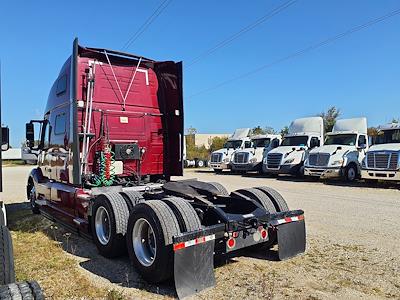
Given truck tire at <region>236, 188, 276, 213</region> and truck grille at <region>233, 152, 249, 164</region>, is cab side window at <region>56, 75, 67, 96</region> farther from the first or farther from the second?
truck grille at <region>233, 152, 249, 164</region>

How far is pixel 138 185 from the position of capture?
6.99 m

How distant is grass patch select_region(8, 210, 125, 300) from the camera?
13.4 ft

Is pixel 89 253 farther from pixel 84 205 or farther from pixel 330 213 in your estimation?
pixel 330 213

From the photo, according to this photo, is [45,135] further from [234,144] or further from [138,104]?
[234,144]

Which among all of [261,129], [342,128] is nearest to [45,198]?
[342,128]

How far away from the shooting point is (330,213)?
352 inches

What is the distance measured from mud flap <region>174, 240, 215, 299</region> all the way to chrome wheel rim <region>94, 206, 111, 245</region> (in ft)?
6.32

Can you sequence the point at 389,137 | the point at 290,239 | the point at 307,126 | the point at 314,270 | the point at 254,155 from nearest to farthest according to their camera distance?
the point at 314,270 < the point at 290,239 < the point at 389,137 < the point at 307,126 < the point at 254,155

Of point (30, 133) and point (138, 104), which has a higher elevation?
point (138, 104)

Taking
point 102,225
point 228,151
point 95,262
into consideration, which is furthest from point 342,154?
point 95,262

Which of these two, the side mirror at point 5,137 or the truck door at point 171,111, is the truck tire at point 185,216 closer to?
the side mirror at point 5,137

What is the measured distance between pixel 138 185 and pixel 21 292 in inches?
178

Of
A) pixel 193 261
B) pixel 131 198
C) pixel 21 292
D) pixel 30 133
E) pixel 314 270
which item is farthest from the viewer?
pixel 30 133

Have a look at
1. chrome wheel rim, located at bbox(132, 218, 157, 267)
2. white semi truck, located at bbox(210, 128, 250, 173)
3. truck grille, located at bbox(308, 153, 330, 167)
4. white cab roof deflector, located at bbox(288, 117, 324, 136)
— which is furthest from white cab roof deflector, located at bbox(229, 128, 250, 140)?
chrome wheel rim, located at bbox(132, 218, 157, 267)
